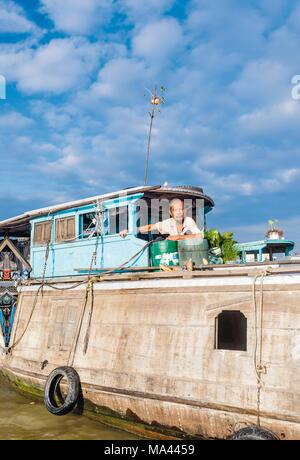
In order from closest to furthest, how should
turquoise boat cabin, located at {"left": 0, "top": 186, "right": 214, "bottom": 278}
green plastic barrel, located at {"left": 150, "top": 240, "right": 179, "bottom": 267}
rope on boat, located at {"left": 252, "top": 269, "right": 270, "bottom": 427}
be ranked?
rope on boat, located at {"left": 252, "top": 269, "right": 270, "bottom": 427}, green plastic barrel, located at {"left": 150, "top": 240, "right": 179, "bottom": 267}, turquoise boat cabin, located at {"left": 0, "top": 186, "right": 214, "bottom": 278}

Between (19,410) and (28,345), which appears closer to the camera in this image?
(19,410)

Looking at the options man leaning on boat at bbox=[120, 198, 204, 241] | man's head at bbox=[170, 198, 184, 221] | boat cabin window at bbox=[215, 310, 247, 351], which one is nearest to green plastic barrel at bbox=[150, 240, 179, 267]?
man leaning on boat at bbox=[120, 198, 204, 241]

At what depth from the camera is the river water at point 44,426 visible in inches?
318

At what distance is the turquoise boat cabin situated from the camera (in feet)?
35.1

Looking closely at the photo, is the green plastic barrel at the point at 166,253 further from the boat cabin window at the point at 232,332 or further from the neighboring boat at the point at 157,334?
the boat cabin window at the point at 232,332

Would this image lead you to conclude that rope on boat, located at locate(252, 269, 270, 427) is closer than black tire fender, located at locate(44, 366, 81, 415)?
Yes

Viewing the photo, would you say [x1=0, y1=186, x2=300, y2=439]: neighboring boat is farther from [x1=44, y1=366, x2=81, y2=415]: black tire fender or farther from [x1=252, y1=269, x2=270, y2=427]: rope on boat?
[x1=44, y1=366, x2=81, y2=415]: black tire fender

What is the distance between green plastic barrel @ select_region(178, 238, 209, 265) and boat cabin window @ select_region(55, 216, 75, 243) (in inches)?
159

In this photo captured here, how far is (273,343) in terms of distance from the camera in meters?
6.72

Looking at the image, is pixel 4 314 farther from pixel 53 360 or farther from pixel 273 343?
pixel 273 343

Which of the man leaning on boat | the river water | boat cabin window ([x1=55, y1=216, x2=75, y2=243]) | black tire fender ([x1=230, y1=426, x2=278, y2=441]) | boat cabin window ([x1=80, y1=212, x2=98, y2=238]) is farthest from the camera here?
boat cabin window ([x1=55, y1=216, x2=75, y2=243])

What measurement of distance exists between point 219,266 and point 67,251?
17.7 ft

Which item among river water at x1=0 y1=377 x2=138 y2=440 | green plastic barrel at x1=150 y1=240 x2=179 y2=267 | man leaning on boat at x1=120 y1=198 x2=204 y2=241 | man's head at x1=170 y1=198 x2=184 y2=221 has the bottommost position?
river water at x1=0 y1=377 x2=138 y2=440

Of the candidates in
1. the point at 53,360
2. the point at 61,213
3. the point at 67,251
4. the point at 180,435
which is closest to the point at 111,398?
the point at 180,435
